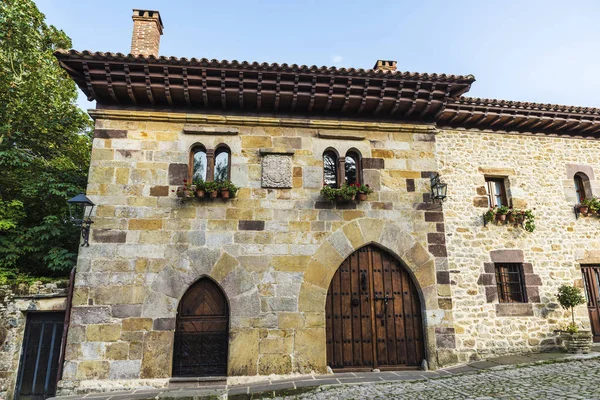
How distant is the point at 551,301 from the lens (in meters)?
7.35

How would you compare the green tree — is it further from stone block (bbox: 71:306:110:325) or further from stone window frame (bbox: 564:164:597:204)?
stone window frame (bbox: 564:164:597:204)

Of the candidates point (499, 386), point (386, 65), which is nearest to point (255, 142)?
point (386, 65)

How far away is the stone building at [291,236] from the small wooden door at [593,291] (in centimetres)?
6

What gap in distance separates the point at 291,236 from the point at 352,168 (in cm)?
195

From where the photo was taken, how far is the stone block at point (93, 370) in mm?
5605

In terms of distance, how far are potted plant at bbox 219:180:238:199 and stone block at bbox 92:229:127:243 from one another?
186cm

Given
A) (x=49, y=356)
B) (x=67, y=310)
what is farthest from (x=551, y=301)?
(x=49, y=356)

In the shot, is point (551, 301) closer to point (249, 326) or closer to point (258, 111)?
point (249, 326)

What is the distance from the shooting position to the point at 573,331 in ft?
22.7

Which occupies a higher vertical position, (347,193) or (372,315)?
(347,193)

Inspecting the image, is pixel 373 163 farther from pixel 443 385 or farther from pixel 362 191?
pixel 443 385

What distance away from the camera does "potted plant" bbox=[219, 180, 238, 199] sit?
6.33 meters

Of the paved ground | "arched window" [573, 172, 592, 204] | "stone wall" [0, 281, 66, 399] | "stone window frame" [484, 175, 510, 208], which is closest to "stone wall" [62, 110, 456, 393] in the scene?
the paved ground

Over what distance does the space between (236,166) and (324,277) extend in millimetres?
2683
